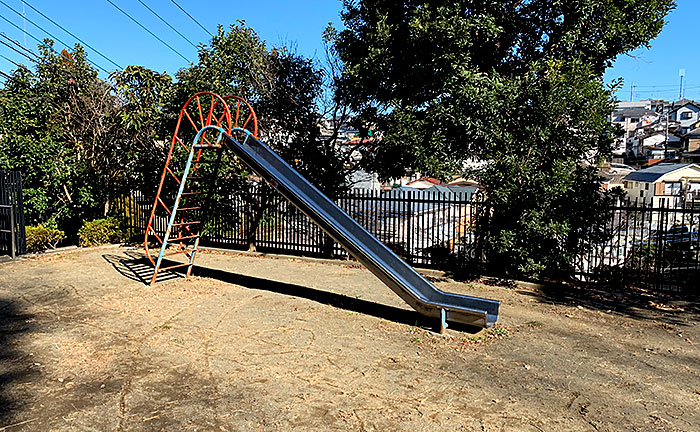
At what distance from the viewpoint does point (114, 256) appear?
1157cm

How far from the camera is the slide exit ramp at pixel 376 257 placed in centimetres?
623

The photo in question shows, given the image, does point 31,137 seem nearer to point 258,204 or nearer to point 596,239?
point 258,204

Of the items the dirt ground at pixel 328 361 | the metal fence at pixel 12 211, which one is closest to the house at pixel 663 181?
the dirt ground at pixel 328 361

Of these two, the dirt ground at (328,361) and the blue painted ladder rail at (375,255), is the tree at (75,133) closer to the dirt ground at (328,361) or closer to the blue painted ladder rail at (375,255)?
the dirt ground at (328,361)

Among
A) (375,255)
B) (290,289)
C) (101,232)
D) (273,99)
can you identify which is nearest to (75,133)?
(101,232)

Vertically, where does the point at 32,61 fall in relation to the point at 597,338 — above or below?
above

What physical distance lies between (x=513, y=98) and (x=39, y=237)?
11262 mm

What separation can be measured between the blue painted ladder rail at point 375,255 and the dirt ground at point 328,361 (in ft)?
1.12

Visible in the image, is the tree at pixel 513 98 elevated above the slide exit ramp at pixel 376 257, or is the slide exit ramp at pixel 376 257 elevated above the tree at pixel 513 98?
the tree at pixel 513 98

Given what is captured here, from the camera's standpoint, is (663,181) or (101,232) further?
(663,181)

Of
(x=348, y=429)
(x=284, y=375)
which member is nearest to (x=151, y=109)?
(x=284, y=375)

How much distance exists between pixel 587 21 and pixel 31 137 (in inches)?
506

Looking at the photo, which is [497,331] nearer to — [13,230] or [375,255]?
[375,255]

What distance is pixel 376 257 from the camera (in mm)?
6664
